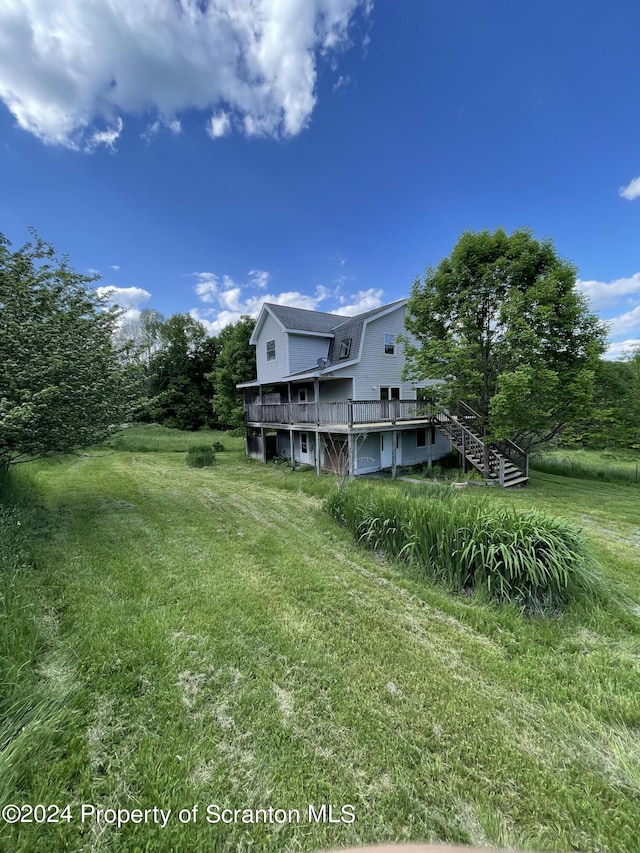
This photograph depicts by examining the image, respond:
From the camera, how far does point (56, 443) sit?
6.97 meters

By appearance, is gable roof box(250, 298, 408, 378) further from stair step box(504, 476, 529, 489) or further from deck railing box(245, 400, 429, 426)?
stair step box(504, 476, 529, 489)

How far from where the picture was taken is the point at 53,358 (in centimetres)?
620

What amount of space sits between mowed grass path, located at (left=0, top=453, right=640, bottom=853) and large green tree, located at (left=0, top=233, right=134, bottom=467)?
2845 mm

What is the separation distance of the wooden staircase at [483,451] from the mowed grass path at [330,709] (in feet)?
27.9

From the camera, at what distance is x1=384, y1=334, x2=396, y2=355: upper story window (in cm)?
1708

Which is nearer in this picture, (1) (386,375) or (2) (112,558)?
(2) (112,558)

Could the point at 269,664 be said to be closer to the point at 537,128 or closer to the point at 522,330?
the point at 522,330

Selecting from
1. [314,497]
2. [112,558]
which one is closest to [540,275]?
[314,497]

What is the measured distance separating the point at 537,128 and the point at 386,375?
1121 centimetres

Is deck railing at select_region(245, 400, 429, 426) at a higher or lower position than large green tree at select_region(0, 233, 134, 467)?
lower

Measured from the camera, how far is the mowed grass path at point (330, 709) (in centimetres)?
188

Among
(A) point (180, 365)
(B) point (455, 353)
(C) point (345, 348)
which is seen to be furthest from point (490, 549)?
(A) point (180, 365)

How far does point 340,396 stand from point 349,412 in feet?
11.9

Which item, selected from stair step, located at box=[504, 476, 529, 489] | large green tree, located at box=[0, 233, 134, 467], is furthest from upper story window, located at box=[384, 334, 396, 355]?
large green tree, located at box=[0, 233, 134, 467]
